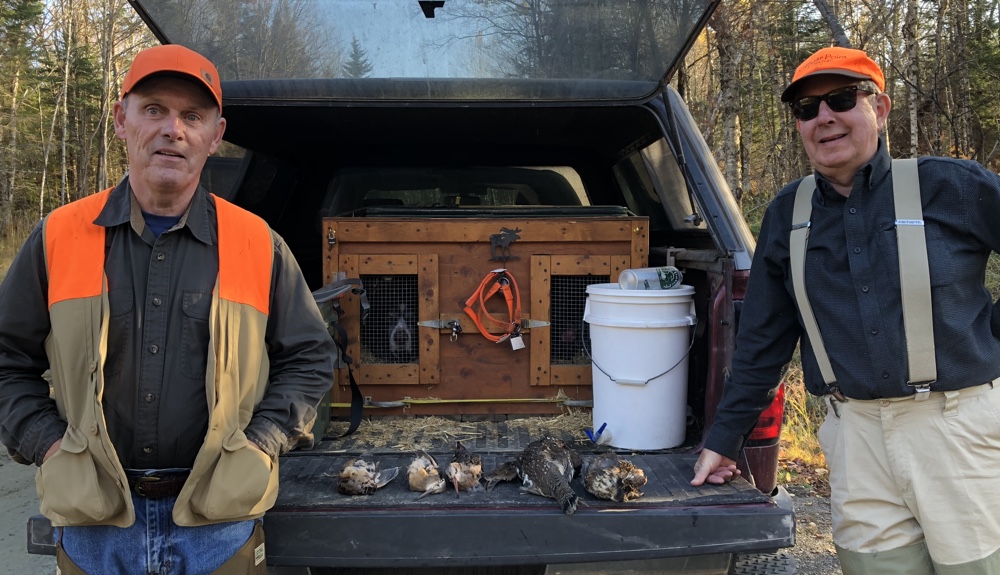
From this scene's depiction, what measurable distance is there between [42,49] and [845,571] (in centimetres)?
3487

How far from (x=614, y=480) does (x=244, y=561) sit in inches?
43.1

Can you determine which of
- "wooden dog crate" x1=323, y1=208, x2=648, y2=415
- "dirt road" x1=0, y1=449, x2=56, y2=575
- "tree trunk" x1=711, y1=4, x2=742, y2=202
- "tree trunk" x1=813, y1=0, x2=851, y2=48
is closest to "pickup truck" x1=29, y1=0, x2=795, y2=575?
"wooden dog crate" x1=323, y1=208, x2=648, y2=415

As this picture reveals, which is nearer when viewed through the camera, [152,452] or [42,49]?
[152,452]

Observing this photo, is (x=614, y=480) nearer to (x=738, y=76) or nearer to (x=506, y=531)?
(x=506, y=531)

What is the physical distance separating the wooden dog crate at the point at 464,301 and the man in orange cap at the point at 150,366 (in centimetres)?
143

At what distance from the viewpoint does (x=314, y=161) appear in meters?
4.81

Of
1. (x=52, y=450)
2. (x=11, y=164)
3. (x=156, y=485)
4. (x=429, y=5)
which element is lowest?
(x=156, y=485)

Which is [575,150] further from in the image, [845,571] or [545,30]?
[845,571]

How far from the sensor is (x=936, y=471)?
1856 millimetres

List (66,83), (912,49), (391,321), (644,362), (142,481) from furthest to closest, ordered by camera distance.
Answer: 1. (66,83)
2. (912,49)
3. (391,321)
4. (644,362)
5. (142,481)

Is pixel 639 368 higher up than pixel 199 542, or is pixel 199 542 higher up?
pixel 639 368

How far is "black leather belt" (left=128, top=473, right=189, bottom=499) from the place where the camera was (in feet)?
5.93

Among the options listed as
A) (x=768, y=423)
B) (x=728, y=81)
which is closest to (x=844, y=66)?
(x=768, y=423)

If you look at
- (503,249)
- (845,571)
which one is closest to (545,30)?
(503,249)
